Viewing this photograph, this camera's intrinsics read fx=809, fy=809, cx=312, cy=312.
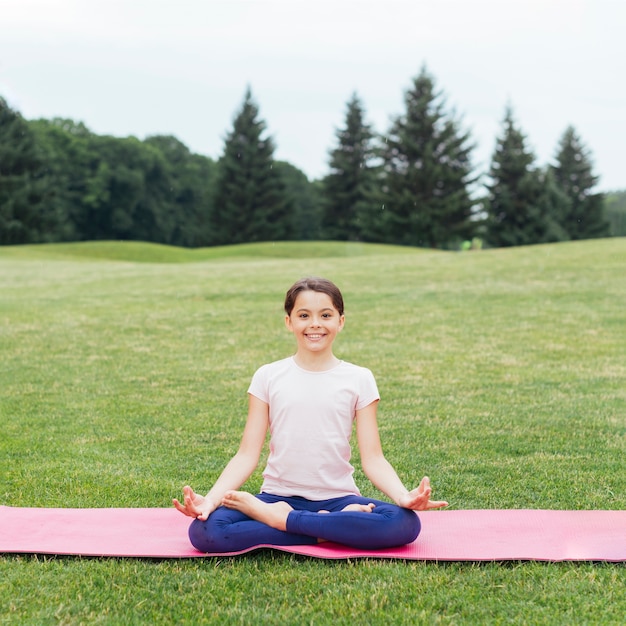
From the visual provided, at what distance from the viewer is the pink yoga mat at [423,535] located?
10.3 feet

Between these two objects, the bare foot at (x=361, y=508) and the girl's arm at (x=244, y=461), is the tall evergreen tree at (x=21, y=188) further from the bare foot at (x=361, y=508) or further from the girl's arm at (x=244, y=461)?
the bare foot at (x=361, y=508)

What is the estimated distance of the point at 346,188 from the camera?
4984 centimetres

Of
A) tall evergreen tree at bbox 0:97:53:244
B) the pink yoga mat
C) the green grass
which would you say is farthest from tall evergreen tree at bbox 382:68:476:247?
the pink yoga mat

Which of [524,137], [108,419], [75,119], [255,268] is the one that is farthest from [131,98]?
[108,419]

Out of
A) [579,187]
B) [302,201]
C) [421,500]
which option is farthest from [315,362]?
[302,201]

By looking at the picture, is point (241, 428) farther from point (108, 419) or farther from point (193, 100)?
point (193, 100)

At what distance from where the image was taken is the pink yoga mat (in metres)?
3.13

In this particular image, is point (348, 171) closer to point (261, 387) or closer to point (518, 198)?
point (518, 198)

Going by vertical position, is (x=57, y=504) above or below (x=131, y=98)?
below

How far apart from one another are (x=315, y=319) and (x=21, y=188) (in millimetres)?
46442

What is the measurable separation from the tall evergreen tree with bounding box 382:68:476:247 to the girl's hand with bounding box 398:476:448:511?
43.0 meters

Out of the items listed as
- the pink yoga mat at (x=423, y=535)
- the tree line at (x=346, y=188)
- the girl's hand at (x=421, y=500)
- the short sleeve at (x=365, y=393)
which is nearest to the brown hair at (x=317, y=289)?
the short sleeve at (x=365, y=393)

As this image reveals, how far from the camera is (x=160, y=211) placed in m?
56.5

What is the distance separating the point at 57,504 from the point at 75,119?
61638 millimetres
